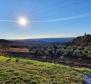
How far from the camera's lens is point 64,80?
23.6 meters

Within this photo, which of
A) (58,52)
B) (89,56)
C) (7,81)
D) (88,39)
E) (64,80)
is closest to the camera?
(7,81)

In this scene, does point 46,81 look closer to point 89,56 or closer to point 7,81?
point 7,81

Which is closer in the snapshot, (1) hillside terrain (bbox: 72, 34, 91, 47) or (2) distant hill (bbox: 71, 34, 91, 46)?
(1) hillside terrain (bbox: 72, 34, 91, 47)

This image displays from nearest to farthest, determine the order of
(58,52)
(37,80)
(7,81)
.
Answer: (7,81), (37,80), (58,52)

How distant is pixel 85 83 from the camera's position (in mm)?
24781

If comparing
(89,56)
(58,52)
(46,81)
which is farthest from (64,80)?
(58,52)

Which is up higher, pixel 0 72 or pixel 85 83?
pixel 0 72

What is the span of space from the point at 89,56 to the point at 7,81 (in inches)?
2835

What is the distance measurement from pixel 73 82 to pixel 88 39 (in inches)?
4554

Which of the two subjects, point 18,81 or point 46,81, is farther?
point 46,81

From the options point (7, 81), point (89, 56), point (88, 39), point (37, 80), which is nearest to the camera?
point (7, 81)

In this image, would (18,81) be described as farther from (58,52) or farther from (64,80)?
(58,52)

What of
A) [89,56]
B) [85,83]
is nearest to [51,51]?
[89,56]

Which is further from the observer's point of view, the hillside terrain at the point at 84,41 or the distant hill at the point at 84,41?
the distant hill at the point at 84,41
